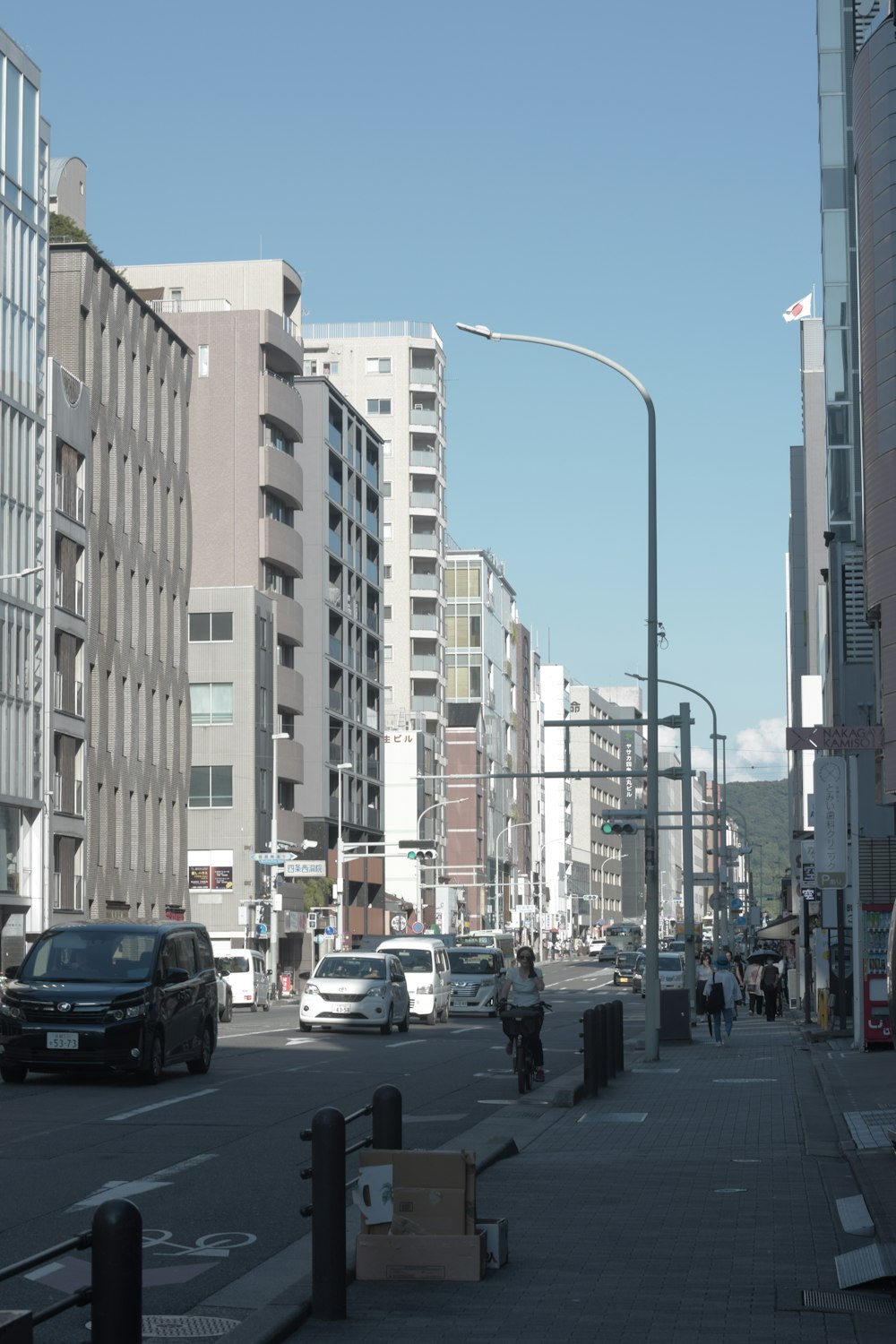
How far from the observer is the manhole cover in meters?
8.51

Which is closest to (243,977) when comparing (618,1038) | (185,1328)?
(618,1038)

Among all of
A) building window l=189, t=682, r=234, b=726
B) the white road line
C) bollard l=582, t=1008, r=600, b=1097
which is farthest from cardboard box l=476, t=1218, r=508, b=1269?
building window l=189, t=682, r=234, b=726

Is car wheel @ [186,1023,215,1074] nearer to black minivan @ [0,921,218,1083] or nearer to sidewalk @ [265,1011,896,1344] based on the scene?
black minivan @ [0,921,218,1083]

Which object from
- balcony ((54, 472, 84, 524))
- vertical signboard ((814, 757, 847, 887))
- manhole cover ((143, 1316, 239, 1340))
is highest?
balcony ((54, 472, 84, 524))

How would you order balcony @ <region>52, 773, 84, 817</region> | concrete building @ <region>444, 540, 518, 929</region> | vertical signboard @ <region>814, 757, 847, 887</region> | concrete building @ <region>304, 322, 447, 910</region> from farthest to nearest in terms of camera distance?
concrete building @ <region>444, 540, 518, 929</region>
concrete building @ <region>304, 322, 447, 910</region>
balcony @ <region>52, 773, 84, 817</region>
vertical signboard @ <region>814, 757, 847, 887</region>

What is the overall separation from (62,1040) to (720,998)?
1708 cm

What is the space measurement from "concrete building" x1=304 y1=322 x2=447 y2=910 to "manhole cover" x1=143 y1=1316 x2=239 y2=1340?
118 metres

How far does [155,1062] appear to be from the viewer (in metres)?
23.0

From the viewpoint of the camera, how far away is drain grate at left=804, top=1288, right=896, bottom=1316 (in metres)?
9.09

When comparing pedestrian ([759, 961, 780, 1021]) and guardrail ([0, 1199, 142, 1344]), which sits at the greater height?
guardrail ([0, 1199, 142, 1344])

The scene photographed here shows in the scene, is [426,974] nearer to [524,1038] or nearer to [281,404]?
[524,1038]

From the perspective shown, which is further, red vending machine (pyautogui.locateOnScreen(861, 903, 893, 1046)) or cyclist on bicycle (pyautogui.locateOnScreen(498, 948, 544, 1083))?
red vending machine (pyautogui.locateOnScreen(861, 903, 893, 1046))

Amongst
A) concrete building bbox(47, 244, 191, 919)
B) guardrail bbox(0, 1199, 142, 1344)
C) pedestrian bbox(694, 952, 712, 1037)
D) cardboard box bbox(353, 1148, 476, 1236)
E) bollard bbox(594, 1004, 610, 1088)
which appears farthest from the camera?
concrete building bbox(47, 244, 191, 919)

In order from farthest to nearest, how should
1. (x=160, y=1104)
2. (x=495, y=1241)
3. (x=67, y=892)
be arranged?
(x=67, y=892) → (x=160, y=1104) → (x=495, y=1241)
